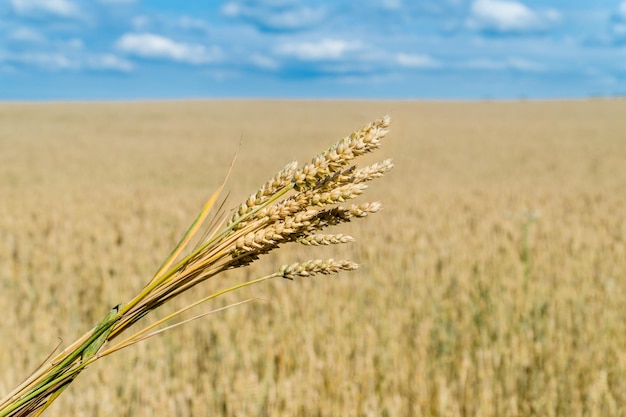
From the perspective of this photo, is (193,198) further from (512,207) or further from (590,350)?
(590,350)

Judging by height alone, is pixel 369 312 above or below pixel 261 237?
below

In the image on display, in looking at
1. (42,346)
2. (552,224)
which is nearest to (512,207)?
(552,224)

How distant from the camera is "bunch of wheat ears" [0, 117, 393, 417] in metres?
0.73

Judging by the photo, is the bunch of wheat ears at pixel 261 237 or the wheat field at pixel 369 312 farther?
the wheat field at pixel 369 312

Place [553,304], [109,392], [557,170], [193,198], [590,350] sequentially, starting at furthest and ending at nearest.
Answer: [557,170], [193,198], [553,304], [590,350], [109,392]

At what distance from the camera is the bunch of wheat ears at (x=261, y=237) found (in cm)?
73

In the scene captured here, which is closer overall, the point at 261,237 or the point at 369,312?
the point at 261,237

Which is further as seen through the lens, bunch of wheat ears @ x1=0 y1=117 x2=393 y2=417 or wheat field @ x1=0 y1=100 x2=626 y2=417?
wheat field @ x1=0 y1=100 x2=626 y2=417

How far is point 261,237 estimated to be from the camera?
28.8 inches

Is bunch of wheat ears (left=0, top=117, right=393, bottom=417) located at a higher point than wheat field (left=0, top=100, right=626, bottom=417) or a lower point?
higher

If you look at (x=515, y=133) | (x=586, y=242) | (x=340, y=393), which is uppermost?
(x=515, y=133)

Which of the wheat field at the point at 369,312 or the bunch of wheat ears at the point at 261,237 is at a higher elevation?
the bunch of wheat ears at the point at 261,237

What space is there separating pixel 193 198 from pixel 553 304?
21.9 feet

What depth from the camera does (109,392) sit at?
Result: 259 cm
